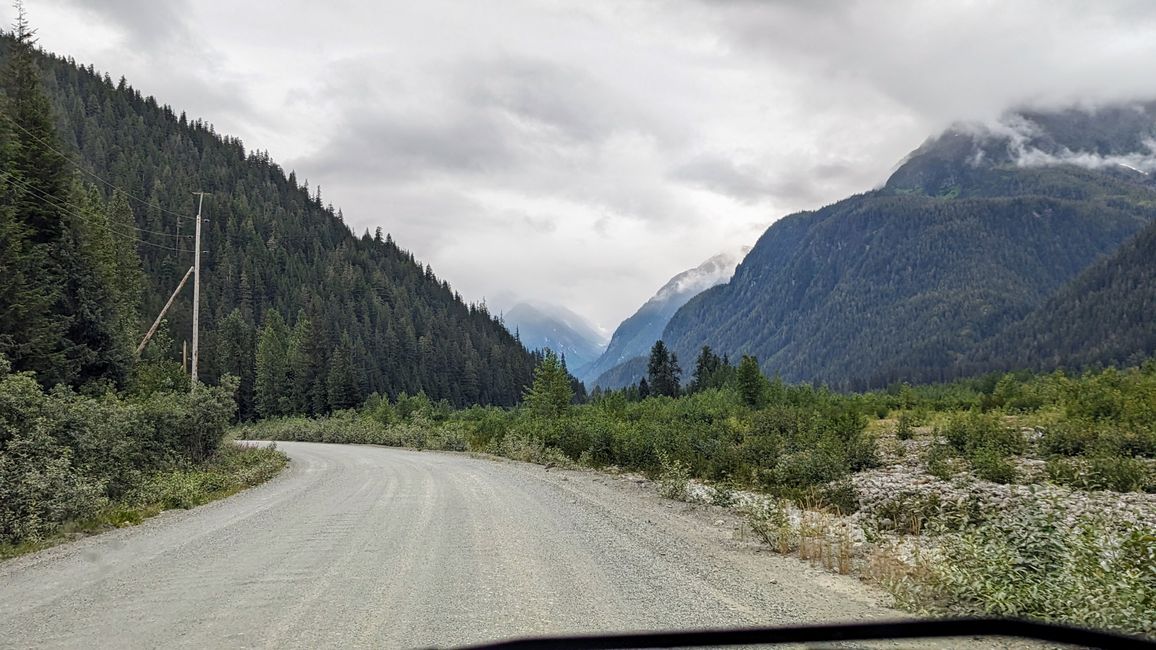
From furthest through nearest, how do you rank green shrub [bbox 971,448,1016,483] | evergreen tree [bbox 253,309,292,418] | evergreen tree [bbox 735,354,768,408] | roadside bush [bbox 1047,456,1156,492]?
evergreen tree [bbox 253,309,292,418]
evergreen tree [bbox 735,354,768,408]
green shrub [bbox 971,448,1016,483]
roadside bush [bbox 1047,456,1156,492]

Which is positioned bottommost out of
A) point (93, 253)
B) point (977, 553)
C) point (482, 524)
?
point (482, 524)

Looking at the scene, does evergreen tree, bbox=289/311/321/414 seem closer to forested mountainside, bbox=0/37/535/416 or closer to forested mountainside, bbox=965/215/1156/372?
forested mountainside, bbox=0/37/535/416

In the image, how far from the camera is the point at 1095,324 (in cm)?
15425

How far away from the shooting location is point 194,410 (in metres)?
20.0

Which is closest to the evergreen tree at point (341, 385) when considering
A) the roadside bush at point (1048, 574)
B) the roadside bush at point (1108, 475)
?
the roadside bush at point (1108, 475)

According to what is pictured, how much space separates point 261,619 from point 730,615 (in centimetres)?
408

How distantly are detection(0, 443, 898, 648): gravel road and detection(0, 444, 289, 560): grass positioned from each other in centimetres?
47

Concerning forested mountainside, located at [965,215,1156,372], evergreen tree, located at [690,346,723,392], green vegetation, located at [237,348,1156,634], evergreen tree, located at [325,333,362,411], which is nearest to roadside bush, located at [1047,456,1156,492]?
green vegetation, located at [237,348,1156,634]

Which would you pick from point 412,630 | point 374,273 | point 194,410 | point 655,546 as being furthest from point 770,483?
point 374,273

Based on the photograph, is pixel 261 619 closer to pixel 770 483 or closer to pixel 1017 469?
pixel 770 483

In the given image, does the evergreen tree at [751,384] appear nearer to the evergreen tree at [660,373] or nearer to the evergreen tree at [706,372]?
the evergreen tree at [706,372]

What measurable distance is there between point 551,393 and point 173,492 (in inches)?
986

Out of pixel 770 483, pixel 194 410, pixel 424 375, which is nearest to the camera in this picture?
pixel 770 483

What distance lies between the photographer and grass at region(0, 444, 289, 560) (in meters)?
10.4
